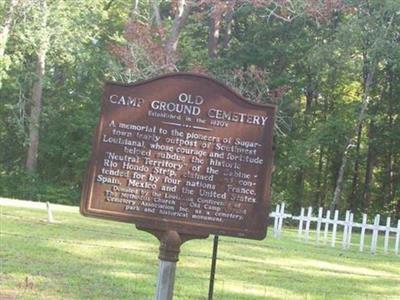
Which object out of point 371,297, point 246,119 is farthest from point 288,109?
point 246,119

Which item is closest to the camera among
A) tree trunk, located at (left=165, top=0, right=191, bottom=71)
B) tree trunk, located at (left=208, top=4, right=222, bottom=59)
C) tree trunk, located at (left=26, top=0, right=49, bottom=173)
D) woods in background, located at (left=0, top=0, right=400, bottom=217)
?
woods in background, located at (left=0, top=0, right=400, bottom=217)

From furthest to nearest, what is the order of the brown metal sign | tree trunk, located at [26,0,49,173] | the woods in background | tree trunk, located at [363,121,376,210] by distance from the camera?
1. tree trunk, located at [363,121,376,210]
2. tree trunk, located at [26,0,49,173]
3. the woods in background
4. the brown metal sign

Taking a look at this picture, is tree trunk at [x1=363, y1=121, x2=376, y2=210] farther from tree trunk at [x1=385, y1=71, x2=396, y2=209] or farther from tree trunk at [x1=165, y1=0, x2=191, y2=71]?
tree trunk at [x1=165, y1=0, x2=191, y2=71]

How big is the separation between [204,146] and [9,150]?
3339 cm

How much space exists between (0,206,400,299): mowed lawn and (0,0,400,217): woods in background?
15.2 meters

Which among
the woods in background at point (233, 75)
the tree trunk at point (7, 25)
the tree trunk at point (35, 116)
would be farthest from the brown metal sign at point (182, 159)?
the tree trunk at point (35, 116)

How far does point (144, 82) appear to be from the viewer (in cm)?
605

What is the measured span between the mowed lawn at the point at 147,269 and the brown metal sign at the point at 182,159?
7.30 feet

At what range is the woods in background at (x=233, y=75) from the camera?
94.7 ft

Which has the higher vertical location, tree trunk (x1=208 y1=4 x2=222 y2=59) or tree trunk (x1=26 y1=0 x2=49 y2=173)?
tree trunk (x1=208 y1=4 x2=222 y2=59)

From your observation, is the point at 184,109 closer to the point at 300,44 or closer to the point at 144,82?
the point at 144,82

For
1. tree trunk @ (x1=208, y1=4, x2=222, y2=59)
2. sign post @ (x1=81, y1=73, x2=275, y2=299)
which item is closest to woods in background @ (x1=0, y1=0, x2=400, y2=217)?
tree trunk @ (x1=208, y1=4, x2=222, y2=59)

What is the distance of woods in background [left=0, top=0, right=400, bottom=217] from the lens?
2886cm

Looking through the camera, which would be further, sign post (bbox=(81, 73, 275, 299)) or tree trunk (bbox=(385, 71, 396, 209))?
tree trunk (bbox=(385, 71, 396, 209))
